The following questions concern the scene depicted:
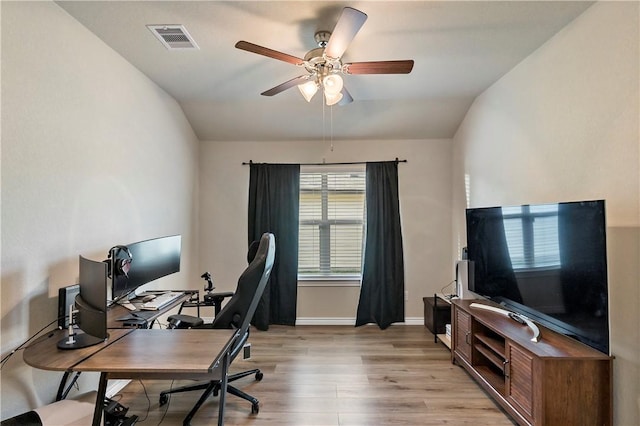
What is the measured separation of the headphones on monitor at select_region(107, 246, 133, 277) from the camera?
7.36ft

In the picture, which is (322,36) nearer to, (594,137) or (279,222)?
(594,137)

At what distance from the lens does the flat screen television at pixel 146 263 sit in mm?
2344

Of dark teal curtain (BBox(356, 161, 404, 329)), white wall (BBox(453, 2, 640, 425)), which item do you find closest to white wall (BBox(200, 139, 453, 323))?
dark teal curtain (BBox(356, 161, 404, 329))

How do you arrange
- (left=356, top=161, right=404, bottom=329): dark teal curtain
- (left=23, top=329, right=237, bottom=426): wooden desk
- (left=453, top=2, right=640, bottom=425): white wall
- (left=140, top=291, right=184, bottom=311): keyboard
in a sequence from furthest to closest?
(left=356, top=161, right=404, bottom=329): dark teal curtain < (left=140, top=291, right=184, bottom=311): keyboard < (left=453, top=2, right=640, bottom=425): white wall < (left=23, top=329, right=237, bottom=426): wooden desk

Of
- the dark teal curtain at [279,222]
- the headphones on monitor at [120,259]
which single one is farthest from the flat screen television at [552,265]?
the headphones on monitor at [120,259]

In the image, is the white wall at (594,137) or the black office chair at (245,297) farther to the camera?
the black office chair at (245,297)

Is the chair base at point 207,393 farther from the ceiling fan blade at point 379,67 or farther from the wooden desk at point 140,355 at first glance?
the ceiling fan blade at point 379,67

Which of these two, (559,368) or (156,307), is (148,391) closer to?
(156,307)

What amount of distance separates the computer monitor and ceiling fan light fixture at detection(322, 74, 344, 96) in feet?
5.61

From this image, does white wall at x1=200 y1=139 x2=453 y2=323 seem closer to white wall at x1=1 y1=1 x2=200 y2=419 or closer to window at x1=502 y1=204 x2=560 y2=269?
white wall at x1=1 y1=1 x2=200 y2=419

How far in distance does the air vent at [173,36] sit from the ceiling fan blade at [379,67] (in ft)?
3.94

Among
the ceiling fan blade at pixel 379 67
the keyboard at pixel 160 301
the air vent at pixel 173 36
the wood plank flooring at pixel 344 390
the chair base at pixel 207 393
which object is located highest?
the air vent at pixel 173 36

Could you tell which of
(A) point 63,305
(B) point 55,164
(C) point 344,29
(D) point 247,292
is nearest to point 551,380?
(D) point 247,292

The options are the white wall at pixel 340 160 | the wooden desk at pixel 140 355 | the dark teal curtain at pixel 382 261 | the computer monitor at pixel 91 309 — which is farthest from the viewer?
the white wall at pixel 340 160
